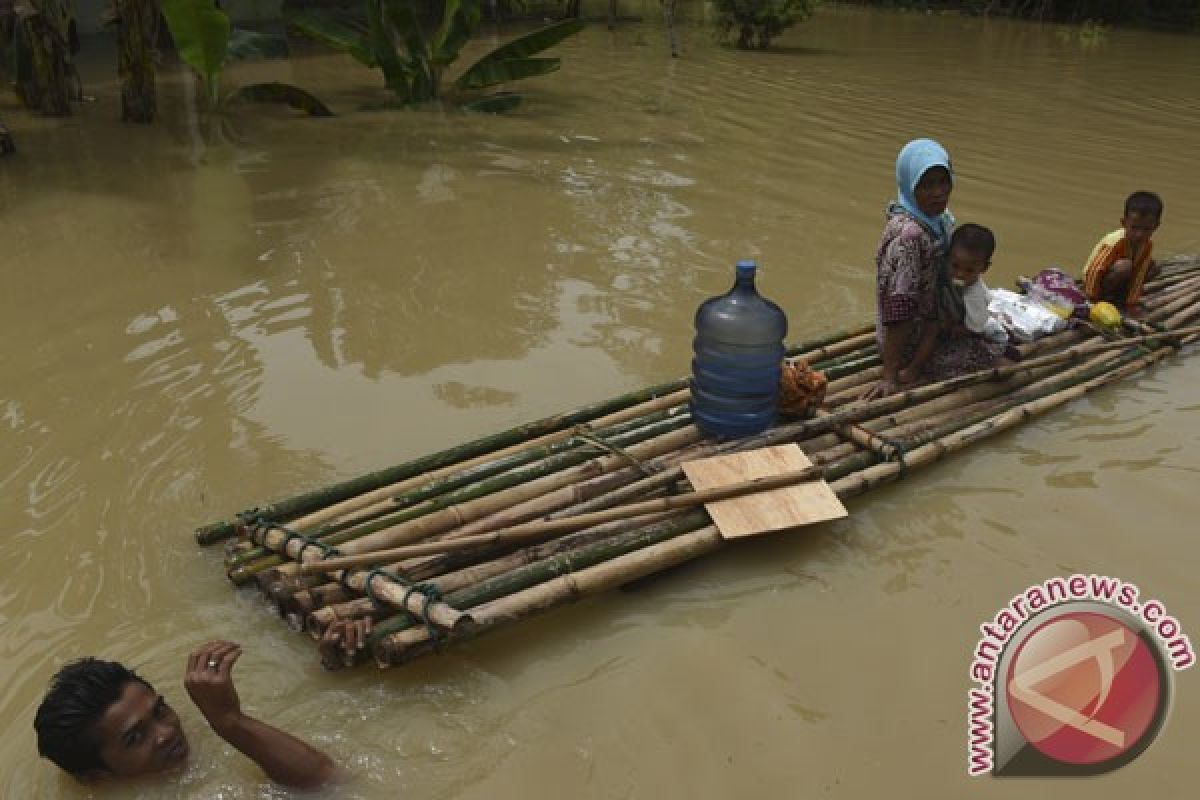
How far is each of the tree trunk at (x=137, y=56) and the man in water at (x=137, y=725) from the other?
25.2 ft

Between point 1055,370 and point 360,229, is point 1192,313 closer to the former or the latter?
point 1055,370

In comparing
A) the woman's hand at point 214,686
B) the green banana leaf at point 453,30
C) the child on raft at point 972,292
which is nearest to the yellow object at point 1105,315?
the child on raft at point 972,292

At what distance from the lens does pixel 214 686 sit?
2162 mm

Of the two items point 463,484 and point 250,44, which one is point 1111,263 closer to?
point 463,484

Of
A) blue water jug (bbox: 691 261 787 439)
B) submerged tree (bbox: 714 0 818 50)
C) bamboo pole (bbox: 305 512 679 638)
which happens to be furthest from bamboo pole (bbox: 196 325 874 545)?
submerged tree (bbox: 714 0 818 50)

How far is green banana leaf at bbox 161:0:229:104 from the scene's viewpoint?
7.60 m

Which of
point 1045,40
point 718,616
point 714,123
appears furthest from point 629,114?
point 1045,40

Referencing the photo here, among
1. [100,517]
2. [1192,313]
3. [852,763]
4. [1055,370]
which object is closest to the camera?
[852,763]

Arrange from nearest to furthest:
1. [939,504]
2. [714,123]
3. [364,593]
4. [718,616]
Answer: [364,593]
[718,616]
[939,504]
[714,123]

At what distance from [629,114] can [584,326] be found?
18.8ft

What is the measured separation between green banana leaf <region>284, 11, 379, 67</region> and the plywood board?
7.66 metres

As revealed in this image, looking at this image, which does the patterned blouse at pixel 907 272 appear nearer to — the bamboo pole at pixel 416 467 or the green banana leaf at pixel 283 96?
the bamboo pole at pixel 416 467

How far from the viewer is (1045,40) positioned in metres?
18.4

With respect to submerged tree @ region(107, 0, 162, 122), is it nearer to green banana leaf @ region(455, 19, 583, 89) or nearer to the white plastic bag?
green banana leaf @ region(455, 19, 583, 89)
